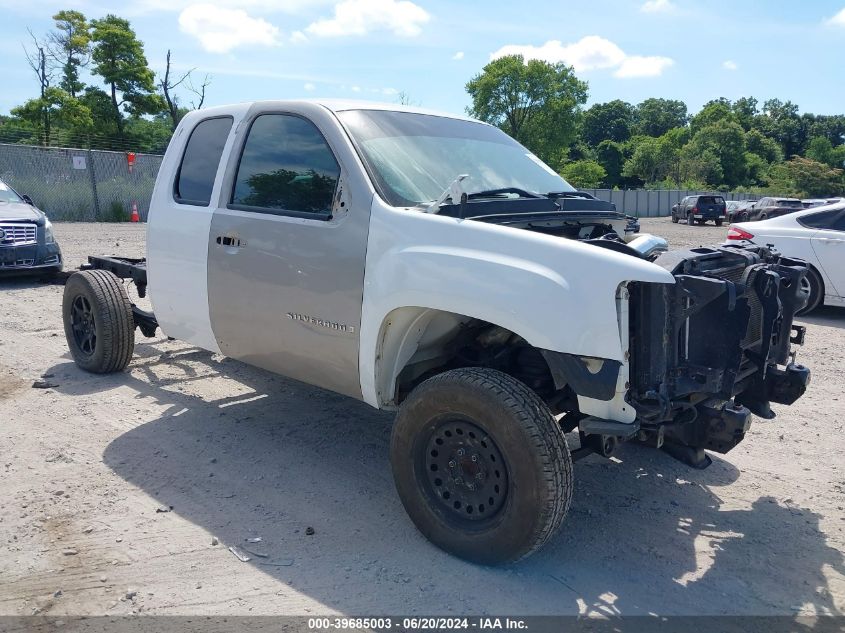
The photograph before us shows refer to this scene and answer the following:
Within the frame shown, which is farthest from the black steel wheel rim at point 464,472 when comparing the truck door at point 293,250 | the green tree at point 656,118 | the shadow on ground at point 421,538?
the green tree at point 656,118

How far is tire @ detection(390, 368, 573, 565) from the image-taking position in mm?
3070

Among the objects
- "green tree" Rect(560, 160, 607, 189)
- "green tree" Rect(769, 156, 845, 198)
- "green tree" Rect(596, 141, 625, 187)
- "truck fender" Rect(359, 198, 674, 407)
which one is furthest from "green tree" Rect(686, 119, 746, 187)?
"truck fender" Rect(359, 198, 674, 407)

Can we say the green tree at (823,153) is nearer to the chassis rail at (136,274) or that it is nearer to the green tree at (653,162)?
the green tree at (653,162)

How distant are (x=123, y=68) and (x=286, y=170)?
141 ft

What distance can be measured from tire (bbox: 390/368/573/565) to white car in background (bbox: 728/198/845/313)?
6.91 m

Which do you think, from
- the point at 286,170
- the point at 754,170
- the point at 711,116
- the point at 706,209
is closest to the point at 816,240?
the point at 286,170

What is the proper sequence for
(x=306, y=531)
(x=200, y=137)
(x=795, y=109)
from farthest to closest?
(x=795, y=109), (x=200, y=137), (x=306, y=531)

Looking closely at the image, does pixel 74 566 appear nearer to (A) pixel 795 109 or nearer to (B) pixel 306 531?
(B) pixel 306 531

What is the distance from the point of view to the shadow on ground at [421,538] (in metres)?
3.20

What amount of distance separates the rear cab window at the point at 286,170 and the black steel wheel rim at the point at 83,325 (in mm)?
2304

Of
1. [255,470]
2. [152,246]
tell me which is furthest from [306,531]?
[152,246]

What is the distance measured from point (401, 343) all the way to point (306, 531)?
1.06 meters

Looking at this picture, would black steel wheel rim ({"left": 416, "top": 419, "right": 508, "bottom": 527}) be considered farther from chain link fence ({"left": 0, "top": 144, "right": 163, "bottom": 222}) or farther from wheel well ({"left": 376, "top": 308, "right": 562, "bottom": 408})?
chain link fence ({"left": 0, "top": 144, "right": 163, "bottom": 222})

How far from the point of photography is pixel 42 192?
23.1 meters
